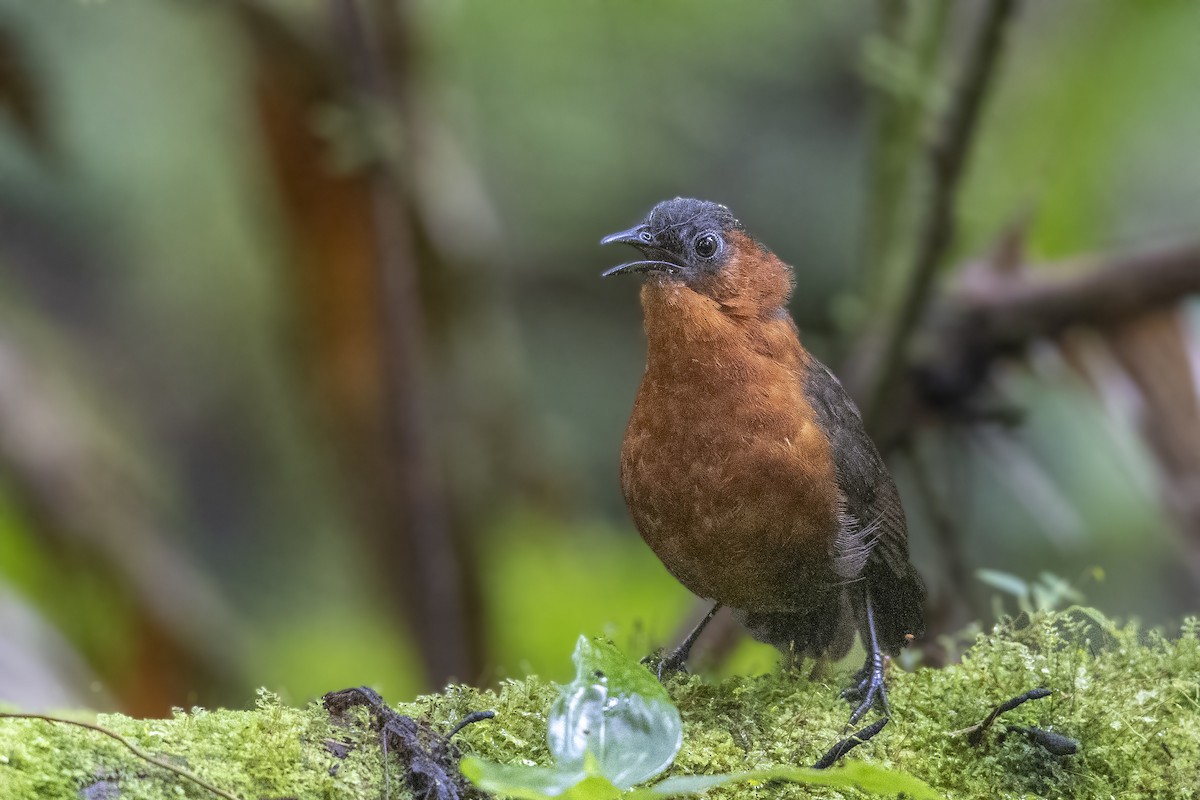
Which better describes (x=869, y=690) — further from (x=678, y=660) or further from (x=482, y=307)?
(x=482, y=307)

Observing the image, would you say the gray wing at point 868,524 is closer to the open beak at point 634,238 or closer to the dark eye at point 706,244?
the dark eye at point 706,244

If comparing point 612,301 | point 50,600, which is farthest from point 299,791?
point 612,301

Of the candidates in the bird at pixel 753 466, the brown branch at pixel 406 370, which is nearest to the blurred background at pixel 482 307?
the brown branch at pixel 406 370

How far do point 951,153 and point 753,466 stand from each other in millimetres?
1956

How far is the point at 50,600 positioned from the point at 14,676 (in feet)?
3.79

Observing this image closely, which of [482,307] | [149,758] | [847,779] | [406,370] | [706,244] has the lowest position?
[149,758]

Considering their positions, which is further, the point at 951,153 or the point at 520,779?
the point at 951,153

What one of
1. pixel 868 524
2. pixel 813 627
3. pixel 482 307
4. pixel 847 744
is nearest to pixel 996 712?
pixel 847 744

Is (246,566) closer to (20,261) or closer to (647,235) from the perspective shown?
(20,261)

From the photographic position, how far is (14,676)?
3918mm

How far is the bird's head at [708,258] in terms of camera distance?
278 centimetres

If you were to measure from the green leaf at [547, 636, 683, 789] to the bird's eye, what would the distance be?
1207 mm

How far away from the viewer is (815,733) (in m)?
2.41

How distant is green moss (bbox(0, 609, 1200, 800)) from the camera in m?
1.89
